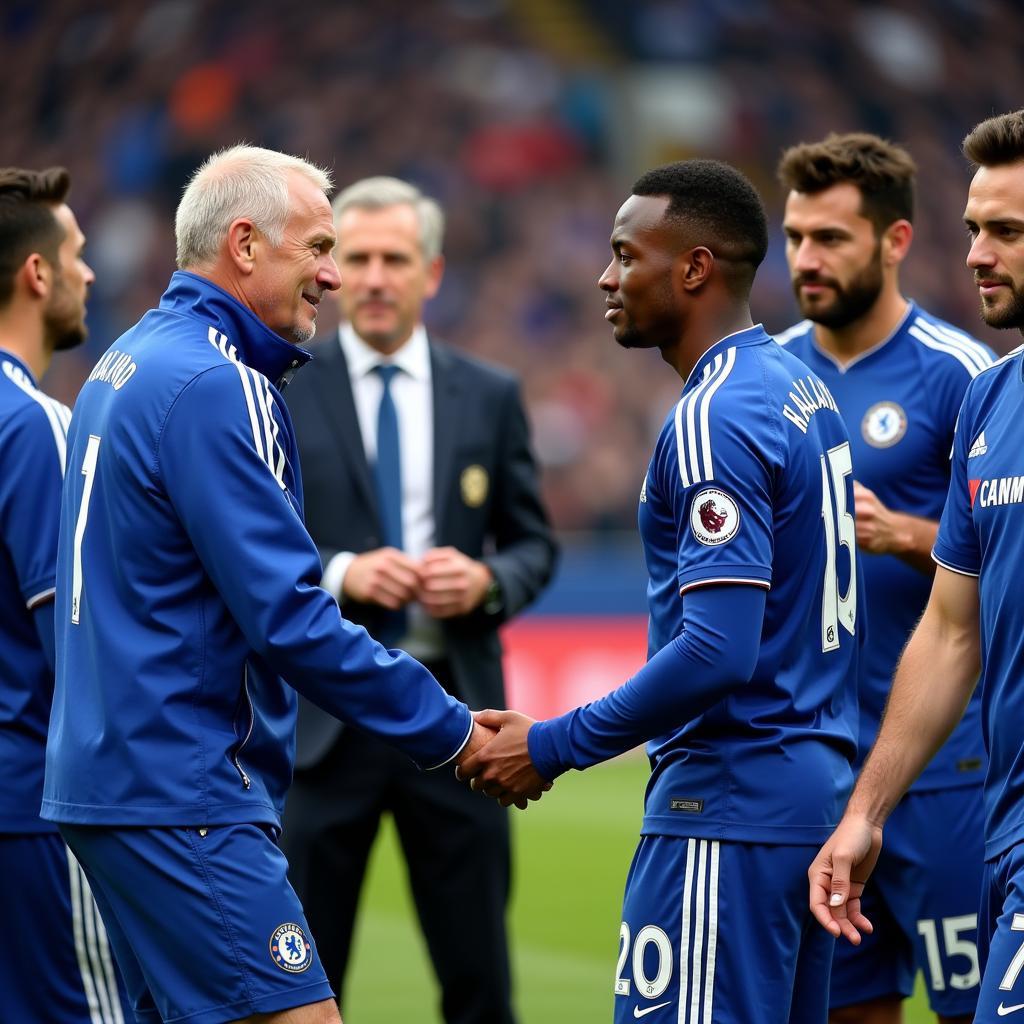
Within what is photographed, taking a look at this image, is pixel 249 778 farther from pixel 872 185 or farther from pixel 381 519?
pixel 872 185

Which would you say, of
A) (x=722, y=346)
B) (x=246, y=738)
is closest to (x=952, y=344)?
(x=722, y=346)

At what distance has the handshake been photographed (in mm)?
3740

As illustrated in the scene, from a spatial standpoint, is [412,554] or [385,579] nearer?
[385,579]

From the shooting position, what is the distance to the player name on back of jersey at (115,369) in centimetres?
340

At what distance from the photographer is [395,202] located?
225 inches

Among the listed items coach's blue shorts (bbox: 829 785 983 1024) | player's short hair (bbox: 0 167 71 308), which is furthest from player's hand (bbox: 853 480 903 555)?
player's short hair (bbox: 0 167 71 308)

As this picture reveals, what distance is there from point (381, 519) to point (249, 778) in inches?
82.7

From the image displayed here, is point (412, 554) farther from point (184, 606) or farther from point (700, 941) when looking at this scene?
point (700, 941)

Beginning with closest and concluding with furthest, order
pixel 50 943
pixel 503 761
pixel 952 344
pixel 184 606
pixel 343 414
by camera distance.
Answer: pixel 184 606 → pixel 503 761 → pixel 50 943 → pixel 952 344 → pixel 343 414

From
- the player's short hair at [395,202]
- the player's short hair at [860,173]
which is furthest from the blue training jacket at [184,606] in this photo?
the player's short hair at [395,202]

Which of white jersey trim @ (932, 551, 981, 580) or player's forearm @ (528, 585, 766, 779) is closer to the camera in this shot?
player's forearm @ (528, 585, 766, 779)

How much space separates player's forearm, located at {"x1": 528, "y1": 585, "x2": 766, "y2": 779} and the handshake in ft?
0.99

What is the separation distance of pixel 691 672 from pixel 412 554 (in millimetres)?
2277

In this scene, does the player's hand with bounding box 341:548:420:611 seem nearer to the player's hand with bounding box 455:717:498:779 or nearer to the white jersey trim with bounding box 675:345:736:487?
the player's hand with bounding box 455:717:498:779
